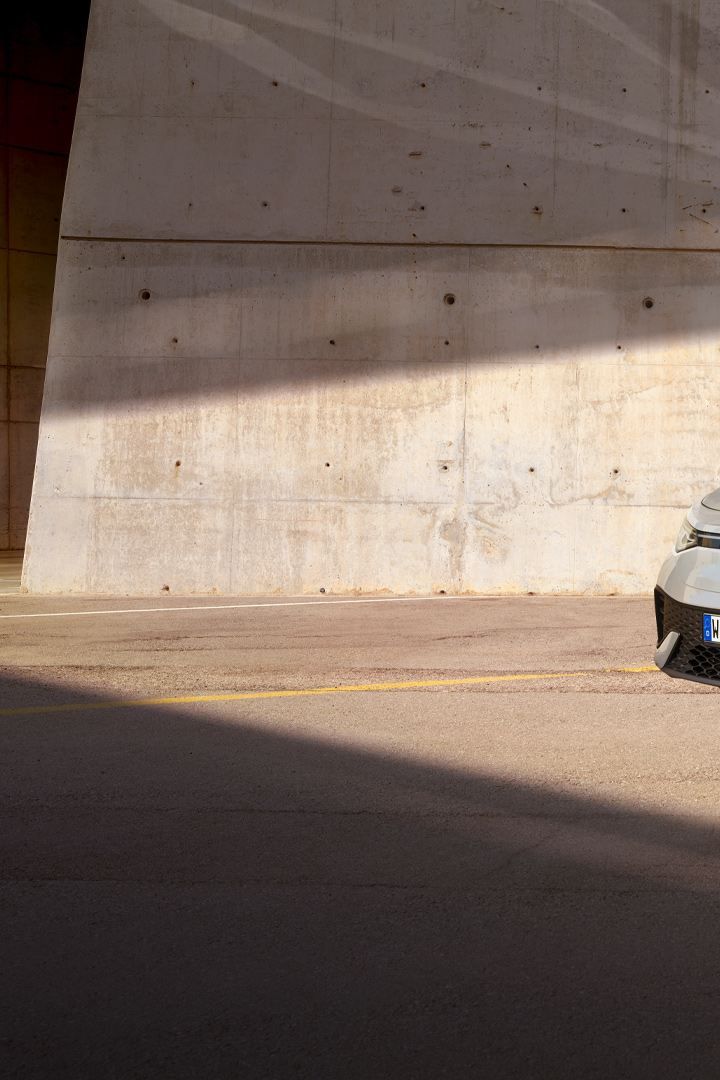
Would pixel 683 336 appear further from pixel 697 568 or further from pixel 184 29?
pixel 697 568

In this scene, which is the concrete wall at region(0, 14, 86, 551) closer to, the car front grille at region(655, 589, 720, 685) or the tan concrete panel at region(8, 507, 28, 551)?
the tan concrete panel at region(8, 507, 28, 551)

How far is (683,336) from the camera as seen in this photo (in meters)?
13.1

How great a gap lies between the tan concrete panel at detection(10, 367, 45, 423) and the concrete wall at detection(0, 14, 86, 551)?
0.06 feet

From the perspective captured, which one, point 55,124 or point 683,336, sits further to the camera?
point 55,124

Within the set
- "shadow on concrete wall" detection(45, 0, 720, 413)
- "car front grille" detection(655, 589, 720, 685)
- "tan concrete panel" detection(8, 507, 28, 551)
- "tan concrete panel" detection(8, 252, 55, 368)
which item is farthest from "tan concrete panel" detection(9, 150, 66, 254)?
"car front grille" detection(655, 589, 720, 685)

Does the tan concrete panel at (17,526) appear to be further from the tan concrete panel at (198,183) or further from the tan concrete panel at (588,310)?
the tan concrete panel at (588,310)

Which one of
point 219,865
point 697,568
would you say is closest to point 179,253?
point 697,568

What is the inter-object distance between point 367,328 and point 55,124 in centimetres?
1207

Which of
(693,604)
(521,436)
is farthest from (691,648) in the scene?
(521,436)

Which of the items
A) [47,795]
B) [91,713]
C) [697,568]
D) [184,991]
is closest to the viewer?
[184,991]

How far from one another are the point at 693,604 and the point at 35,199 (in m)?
19.0

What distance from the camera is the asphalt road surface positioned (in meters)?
2.86

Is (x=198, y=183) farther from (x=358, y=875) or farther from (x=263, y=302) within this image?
(x=358, y=875)

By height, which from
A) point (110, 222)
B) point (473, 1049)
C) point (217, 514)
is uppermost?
point (110, 222)
